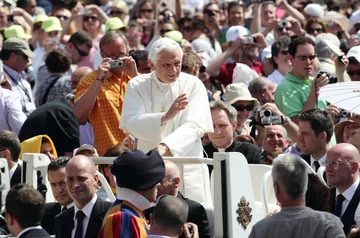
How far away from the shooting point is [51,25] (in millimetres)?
18078

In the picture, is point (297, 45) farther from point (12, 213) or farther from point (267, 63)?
point (12, 213)

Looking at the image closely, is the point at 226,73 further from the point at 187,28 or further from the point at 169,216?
the point at 169,216

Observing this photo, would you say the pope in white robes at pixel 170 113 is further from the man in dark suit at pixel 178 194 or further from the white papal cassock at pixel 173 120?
the man in dark suit at pixel 178 194

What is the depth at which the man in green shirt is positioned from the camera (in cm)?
1270

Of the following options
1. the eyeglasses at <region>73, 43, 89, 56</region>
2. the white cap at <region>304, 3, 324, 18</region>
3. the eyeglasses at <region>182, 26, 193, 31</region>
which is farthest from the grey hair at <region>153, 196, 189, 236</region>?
the white cap at <region>304, 3, 324, 18</region>

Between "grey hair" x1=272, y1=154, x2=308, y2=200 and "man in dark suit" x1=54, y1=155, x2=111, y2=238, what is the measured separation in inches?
65.5

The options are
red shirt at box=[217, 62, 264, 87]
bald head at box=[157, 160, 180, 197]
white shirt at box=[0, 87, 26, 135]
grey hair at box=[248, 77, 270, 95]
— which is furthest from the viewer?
red shirt at box=[217, 62, 264, 87]

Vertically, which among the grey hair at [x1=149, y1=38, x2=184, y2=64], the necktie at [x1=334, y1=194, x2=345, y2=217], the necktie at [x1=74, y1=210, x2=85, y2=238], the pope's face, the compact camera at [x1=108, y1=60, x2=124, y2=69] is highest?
the grey hair at [x1=149, y1=38, x2=184, y2=64]

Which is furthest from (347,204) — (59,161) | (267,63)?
(267,63)

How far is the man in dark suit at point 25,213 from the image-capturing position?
7973 mm

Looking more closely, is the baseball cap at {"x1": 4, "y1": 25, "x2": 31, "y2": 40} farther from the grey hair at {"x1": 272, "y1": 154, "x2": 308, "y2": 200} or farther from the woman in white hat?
the grey hair at {"x1": 272, "y1": 154, "x2": 308, "y2": 200}

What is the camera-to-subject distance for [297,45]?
43.2 ft

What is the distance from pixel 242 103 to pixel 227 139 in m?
1.92

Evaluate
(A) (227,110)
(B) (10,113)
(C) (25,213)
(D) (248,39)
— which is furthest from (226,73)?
(C) (25,213)
